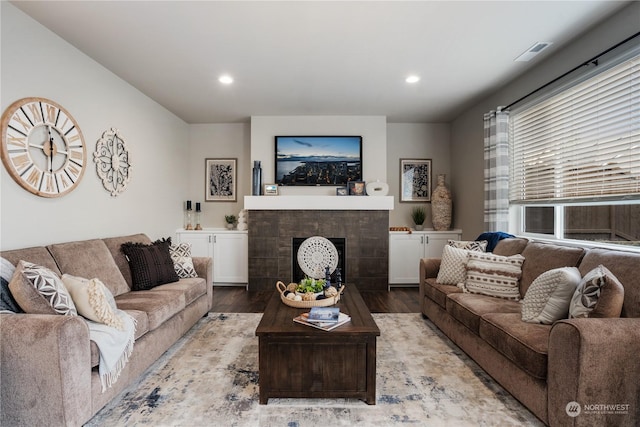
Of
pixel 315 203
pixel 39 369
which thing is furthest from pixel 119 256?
pixel 315 203

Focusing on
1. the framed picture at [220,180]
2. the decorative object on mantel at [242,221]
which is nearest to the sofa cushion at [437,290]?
the decorative object on mantel at [242,221]

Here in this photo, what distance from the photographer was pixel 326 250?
12.1 ft

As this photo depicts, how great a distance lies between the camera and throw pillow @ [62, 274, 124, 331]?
1.96 m

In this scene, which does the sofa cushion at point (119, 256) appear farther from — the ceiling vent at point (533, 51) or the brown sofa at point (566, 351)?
the ceiling vent at point (533, 51)

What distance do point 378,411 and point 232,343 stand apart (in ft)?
4.86

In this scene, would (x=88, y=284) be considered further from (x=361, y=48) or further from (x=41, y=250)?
(x=361, y=48)

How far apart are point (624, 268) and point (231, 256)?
177 inches

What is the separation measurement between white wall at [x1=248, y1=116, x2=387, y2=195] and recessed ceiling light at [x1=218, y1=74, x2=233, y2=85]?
4.49 ft

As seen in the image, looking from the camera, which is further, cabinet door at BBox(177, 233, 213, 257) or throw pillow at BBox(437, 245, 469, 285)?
cabinet door at BBox(177, 233, 213, 257)

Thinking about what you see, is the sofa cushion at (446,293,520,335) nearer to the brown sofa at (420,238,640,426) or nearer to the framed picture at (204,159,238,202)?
the brown sofa at (420,238,640,426)

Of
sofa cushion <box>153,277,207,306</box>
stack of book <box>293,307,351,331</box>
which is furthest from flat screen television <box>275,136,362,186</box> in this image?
stack of book <box>293,307,351,331</box>

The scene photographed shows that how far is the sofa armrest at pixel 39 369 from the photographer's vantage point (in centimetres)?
160

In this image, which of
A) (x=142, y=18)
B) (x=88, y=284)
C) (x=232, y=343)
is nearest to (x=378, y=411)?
(x=232, y=343)

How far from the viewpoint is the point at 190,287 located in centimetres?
317
